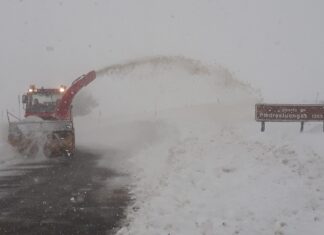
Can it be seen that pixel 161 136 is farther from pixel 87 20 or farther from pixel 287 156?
pixel 87 20

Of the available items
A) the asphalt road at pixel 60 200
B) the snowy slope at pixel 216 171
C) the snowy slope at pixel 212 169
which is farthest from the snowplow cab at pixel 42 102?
the asphalt road at pixel 60 200

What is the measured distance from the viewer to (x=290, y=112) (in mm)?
18047

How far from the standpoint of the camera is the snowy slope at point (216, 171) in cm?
963

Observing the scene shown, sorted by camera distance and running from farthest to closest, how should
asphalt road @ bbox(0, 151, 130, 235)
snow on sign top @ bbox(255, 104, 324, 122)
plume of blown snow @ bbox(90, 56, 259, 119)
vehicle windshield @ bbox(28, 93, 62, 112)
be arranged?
1. plume of blown snow @ bbox(90, 56, 259, 119)
2. vehicle windshield @ bbox(28, 93, 62, 112)
3. snow on sign top @ bbox(255, 104, 324, 122)
4. asphalt road @ bbox(0, 151, 130, 235)

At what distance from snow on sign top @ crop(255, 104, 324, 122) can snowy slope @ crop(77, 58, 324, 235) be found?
0.55m

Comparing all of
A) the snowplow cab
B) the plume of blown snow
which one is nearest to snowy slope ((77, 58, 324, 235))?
the snowplow cab

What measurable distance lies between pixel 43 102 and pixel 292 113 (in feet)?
38.1

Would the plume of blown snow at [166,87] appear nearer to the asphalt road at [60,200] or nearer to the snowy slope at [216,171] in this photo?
the snowy slope at [216,171]

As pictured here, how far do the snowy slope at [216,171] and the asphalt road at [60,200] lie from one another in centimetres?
65

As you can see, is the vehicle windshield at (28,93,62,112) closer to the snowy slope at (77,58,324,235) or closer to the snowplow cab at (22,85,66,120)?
the snowplow cab at (22,85,66,120)

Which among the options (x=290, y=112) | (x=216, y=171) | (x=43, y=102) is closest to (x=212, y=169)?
(x=216, y=171)

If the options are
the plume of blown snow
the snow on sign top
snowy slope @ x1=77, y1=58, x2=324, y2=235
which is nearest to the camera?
snowy slope @ x1=77, y1=58, x2=324, y2=235

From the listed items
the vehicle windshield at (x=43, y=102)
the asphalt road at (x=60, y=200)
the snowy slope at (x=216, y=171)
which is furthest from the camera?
the vehicle windshield at (x=43, y=102)

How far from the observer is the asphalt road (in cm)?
1007
